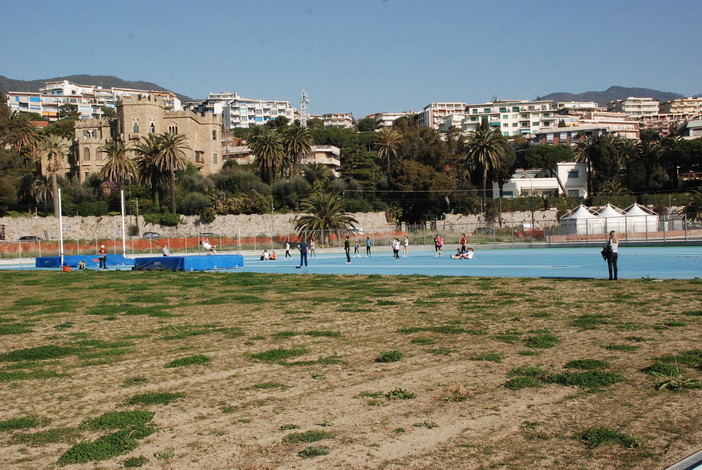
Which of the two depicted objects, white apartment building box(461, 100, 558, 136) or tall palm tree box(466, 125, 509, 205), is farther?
white apartment building box(461, 100, 558, 136)

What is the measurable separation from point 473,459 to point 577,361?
14.6 ft

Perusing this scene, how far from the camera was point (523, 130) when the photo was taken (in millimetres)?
176750

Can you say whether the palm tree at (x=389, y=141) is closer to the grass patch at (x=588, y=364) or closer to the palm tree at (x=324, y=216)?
the palm tree at (x=324, y=216)

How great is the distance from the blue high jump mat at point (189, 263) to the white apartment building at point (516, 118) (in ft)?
458

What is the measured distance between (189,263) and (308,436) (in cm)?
3215

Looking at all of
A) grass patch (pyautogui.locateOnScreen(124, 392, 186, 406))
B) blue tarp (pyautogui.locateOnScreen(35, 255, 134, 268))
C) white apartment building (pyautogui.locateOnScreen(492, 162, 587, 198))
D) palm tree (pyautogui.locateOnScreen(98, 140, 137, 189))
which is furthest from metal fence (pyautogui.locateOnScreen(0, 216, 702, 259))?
white apartment building (pyautogui.locateOnScreen(492, 162, 587, 198))

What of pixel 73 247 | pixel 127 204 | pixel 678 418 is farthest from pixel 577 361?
pixel 127 204

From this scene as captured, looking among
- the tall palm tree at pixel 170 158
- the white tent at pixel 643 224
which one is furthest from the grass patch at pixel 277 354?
the tall palm tree at pixel 170 158

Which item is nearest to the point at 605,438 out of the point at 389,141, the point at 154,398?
the point at 154,398

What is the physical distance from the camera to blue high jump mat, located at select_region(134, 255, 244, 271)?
126ft

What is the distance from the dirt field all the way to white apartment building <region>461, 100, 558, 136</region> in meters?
162

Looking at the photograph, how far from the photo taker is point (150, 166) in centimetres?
8150

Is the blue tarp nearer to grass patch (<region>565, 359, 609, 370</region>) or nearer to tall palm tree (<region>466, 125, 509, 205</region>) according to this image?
grass patch (<region>565, 359, 609, 370</region>)

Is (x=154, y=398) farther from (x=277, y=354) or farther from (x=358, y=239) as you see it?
(x=358, y=239)
